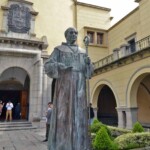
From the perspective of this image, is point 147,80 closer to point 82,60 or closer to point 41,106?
point 41,106

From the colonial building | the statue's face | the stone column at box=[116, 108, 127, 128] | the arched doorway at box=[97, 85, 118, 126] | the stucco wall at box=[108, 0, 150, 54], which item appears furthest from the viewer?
the arched doorway at box=[97, 85, 118, 126]

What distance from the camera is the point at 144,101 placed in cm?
1600

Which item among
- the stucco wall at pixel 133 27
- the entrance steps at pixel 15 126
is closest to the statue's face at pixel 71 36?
the stucco wall at pixel 133 27

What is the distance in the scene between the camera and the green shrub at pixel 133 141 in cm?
742

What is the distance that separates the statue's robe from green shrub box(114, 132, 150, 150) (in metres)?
4.06

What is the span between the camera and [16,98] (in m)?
22.4

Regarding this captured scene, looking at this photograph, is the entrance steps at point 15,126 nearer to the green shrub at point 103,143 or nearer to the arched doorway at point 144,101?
the arched doorway at point 144,101

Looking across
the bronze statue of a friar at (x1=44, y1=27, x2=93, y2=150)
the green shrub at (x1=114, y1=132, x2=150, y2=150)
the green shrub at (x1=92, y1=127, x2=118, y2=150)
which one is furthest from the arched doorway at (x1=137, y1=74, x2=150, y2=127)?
the bronze statue of a friar at (x1=44, y1=27, x2=93, y2=150)

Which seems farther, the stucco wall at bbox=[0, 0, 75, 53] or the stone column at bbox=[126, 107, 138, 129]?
the stucco wall at bbox=[0, 0, 75, 53]

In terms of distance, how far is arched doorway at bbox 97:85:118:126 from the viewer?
842 inches

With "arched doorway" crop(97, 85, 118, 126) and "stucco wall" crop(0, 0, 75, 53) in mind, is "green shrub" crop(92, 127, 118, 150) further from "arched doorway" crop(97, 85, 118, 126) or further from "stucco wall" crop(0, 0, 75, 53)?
"arched doorway" crop(97, 85, 118, 126)

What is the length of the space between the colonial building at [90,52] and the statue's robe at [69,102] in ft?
27.9

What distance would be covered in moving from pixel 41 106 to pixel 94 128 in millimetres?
6987

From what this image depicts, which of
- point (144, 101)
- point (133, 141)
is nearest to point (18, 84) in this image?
point (144, 101)
